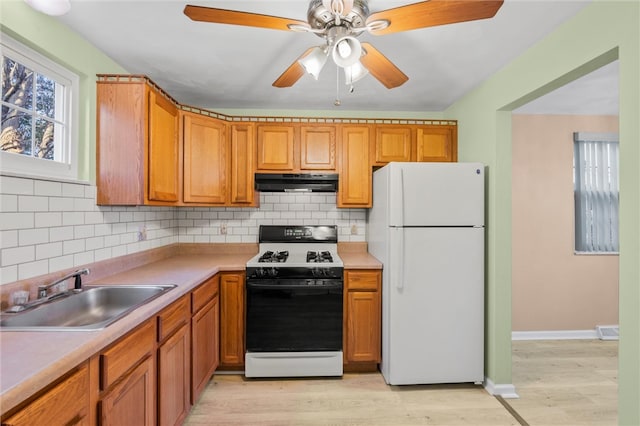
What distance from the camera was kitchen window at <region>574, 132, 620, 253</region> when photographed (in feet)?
11.0

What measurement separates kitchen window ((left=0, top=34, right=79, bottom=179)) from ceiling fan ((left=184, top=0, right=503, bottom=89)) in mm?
1088

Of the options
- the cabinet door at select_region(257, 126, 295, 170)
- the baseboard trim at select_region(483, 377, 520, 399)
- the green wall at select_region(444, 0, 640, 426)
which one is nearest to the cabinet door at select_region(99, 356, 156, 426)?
the cabinet door at select_region(257, 126, 295, 170)

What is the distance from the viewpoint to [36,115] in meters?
1.68

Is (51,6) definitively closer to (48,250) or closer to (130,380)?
(48,250)

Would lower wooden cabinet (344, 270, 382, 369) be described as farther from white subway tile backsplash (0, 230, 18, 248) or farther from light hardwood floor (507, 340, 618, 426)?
white subway tile backsplash (0, 230, 18, 248)

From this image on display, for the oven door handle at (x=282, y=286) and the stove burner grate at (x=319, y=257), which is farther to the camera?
the stove burner grate at (x=319, y=257)

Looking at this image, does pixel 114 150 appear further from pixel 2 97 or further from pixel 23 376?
pixel 23 376

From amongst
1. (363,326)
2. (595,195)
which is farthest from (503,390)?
(595,195)

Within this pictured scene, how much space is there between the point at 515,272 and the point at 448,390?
159 centimetres

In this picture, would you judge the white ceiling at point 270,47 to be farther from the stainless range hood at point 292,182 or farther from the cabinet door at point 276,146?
the stainless range hood at point 292,182

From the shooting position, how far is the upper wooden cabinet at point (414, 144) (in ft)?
9.85

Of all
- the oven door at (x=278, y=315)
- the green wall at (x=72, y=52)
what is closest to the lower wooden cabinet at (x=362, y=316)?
the oven door at (x=278, y=315)

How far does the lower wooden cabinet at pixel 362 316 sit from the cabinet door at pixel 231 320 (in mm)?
865

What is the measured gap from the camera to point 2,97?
1505 millimetres
